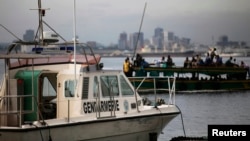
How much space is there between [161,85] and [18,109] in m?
29.3

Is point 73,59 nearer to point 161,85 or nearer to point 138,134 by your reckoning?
point 138,134

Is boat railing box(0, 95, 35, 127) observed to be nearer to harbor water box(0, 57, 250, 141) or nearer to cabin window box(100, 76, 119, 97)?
cabin window box(100, 76, 119, 97)

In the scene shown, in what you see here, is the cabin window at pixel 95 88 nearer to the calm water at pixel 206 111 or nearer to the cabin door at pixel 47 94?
the cabin door at pixel 47 94

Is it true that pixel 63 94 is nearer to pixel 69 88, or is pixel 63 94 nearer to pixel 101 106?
pixel 69 88

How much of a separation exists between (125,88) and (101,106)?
1.29 meters

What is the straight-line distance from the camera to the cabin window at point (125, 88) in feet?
64.8

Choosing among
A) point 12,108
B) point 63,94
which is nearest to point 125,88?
point 63,94

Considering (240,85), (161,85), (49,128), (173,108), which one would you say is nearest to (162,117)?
(173,108)

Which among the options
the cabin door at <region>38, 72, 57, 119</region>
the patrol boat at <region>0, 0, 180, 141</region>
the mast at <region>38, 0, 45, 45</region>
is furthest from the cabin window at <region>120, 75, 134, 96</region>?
the mast at <region>38, 0, 45, 45</region>

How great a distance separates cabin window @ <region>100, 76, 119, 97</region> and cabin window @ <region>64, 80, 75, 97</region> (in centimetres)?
86

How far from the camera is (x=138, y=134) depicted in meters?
19.8

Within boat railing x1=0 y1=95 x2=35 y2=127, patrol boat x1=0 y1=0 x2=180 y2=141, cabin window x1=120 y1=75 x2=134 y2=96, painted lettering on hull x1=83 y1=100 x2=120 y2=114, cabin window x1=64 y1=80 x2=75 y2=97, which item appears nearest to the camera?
patrol boat x1=0 y1=0 x2=180 y2=141

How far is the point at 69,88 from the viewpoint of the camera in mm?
18734

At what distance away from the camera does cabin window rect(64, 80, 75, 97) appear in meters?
18.7
